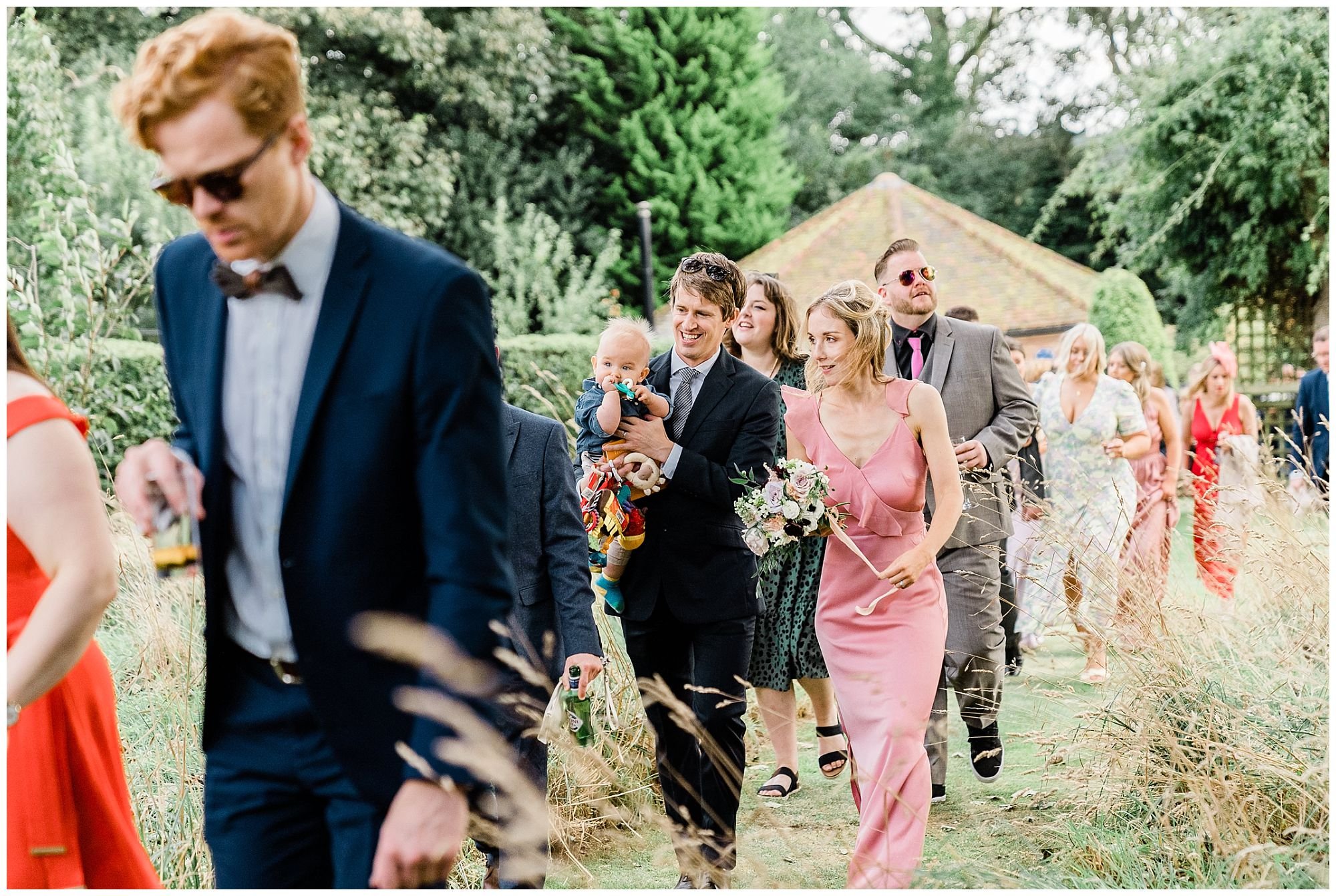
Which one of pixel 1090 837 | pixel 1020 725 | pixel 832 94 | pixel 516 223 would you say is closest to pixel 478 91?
pixel 516 223

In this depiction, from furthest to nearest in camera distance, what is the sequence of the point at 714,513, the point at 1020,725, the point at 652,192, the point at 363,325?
the point at 652,192
the point at 1020,725
the point at 714,513
the point at 363,325

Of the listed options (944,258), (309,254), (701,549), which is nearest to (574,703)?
(701,549)

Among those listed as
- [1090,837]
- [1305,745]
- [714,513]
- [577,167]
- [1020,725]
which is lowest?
[1020,725]

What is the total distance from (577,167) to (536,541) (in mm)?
27987

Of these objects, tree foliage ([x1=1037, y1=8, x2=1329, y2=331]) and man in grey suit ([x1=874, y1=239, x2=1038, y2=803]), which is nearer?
man in grey suit ([x1=874, y1=239, x2=1038, y2=803])

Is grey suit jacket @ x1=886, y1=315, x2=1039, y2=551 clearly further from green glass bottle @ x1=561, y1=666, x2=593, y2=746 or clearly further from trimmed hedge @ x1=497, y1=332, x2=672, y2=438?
trimmed hedge @ x1=497, y1=332, x2=672, y2=438

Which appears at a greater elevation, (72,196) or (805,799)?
(72,196)

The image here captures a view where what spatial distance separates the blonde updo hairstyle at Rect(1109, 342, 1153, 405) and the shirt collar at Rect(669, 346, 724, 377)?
5.67 metres

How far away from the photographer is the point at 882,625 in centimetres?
416

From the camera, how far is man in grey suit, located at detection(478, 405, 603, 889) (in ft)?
13.0

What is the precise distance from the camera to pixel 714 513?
452cm

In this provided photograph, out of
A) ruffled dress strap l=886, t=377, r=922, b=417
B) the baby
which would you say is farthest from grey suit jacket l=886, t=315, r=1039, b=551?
the baby

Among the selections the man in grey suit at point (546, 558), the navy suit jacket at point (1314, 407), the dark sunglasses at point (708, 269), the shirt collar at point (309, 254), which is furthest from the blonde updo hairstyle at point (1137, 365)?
the shirt collar at point (309, 254)

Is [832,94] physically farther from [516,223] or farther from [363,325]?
[363,325]
